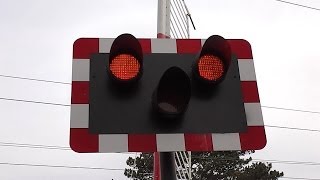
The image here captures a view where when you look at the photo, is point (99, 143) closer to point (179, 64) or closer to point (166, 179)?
point (166, 179)

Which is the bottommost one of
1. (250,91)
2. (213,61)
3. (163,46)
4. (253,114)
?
(253,114)

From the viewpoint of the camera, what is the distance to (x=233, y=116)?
2.62m

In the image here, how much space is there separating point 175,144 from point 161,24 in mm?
1588

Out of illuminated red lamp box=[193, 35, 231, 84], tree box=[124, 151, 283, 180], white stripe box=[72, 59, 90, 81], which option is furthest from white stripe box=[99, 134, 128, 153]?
tree box=[124, 151, 283, 180]

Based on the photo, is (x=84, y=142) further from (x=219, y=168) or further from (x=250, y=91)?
(x=219, y=168)

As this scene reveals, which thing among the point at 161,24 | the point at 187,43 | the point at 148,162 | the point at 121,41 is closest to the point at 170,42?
the point at 187,43

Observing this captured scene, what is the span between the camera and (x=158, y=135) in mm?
2502

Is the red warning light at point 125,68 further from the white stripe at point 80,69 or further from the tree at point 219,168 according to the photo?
the tree at point 219,168

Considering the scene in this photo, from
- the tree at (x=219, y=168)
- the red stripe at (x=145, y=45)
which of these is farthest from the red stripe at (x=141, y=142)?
the tree at (x=219, y=168)

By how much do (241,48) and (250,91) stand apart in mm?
336

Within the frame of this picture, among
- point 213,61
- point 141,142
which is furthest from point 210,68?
point 141,142

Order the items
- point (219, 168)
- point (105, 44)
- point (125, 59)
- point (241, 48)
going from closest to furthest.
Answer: point (125, 59), point (105, 44), point (241, 48), point (219, 168)

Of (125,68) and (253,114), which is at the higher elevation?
(125,68)

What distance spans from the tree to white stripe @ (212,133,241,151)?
2916cm
